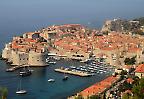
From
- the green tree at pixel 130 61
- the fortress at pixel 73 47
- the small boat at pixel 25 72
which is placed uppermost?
the fortress at pixel 73 47

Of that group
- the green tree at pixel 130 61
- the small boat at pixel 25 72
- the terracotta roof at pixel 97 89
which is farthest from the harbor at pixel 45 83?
the green tree at pixel 130 61

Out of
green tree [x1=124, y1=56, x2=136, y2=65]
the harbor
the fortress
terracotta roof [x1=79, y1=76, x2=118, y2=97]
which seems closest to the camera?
terracotta roof [x1=79, y1=76, x2=118, y2=97]

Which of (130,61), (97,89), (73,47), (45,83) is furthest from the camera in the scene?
(73,47)

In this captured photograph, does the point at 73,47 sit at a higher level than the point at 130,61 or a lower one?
higher

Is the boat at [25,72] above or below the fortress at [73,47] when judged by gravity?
below

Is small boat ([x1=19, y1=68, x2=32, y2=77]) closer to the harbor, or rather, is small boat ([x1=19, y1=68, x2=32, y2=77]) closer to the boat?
the boat

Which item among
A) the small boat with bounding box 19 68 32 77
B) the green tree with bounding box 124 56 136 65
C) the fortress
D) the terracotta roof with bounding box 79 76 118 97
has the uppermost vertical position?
the fortress

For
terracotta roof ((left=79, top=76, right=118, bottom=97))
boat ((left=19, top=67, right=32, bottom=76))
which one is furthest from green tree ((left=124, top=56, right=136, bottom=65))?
boat ((left=19, top=67, right=32, bottom=76))

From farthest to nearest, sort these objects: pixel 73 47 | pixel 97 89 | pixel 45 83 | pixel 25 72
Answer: pixel 73 47 → pixel 25 72 → pixel 45 83 → pixel 97 89

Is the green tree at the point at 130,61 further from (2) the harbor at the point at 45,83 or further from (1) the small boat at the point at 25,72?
(1) the small boat at the point at 25,72

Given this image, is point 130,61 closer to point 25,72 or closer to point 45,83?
point 45,83

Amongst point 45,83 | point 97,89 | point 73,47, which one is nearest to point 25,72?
point 45,83
